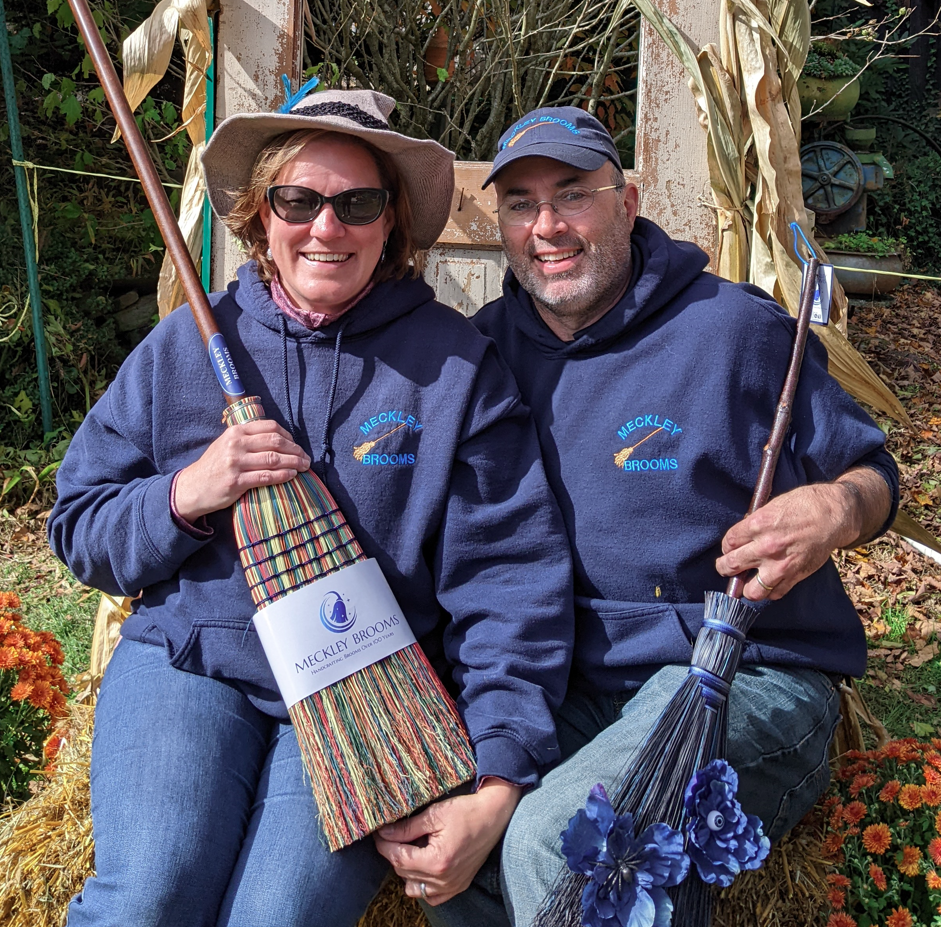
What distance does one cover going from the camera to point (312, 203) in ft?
7.18

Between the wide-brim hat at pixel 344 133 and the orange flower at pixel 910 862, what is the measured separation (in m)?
1.91

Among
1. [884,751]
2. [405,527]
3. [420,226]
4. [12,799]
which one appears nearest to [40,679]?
[12,799]

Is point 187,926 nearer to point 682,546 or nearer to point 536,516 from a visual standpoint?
point 536,516

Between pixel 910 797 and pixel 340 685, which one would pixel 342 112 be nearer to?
pixel 340 685

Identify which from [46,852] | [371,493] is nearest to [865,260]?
[371,493]

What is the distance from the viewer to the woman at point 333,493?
1931 millimetres

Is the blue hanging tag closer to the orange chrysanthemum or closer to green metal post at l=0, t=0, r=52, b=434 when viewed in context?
the orange chrysanthemum

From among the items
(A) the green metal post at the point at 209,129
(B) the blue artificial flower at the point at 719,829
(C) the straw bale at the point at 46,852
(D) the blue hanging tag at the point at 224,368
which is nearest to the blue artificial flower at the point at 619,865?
(B) the blue artificial flower at the point at 719,829

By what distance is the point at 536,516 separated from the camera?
2.17 metres

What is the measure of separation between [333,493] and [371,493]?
0.30ft

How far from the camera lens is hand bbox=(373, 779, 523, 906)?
1.88 meters

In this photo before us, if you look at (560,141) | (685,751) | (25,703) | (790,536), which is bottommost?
(25,703)

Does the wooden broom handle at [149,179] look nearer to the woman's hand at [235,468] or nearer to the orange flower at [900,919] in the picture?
the woman's hand at [235,468]

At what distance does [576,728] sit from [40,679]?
→ 54.8 inches
